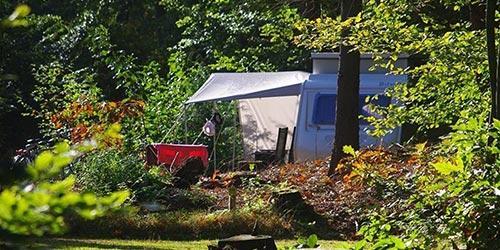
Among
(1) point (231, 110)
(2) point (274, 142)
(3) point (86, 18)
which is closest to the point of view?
(2) point (274, 142)

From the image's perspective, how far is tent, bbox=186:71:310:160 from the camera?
20.2 meters

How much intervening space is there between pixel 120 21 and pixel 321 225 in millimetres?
21419

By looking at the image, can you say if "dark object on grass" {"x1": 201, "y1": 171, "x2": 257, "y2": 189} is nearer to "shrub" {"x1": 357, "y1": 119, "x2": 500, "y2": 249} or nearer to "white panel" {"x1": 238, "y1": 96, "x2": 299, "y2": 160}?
"white panel" {"x1": 238, "y1": 96, "x2": 299, "y2": 160}

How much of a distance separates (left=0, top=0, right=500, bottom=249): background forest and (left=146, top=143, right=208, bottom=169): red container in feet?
1.60

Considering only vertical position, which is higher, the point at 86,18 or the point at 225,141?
the point at 86,18

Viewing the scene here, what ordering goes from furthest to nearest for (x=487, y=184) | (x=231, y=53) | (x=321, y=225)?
(x=231, y=53) → (x=321, y=225) → (x=487, y=184)

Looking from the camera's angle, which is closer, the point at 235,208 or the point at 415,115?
the point at 415,115

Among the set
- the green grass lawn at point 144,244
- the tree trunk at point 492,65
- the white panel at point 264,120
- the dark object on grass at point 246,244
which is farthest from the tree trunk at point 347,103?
the tree trunk at point 492,65

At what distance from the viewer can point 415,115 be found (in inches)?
369

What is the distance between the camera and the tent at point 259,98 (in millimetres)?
20156

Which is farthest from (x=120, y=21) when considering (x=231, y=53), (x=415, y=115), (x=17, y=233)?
(x=17, y=233)

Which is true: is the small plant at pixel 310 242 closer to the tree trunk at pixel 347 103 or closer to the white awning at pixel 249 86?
the tree trunk at pixel 347 103

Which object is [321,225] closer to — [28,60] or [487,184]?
[487,184]

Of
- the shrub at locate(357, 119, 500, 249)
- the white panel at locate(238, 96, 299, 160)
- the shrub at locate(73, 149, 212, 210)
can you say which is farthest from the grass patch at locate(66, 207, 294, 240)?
the white panel at locate(238, 96, 299, 160)
